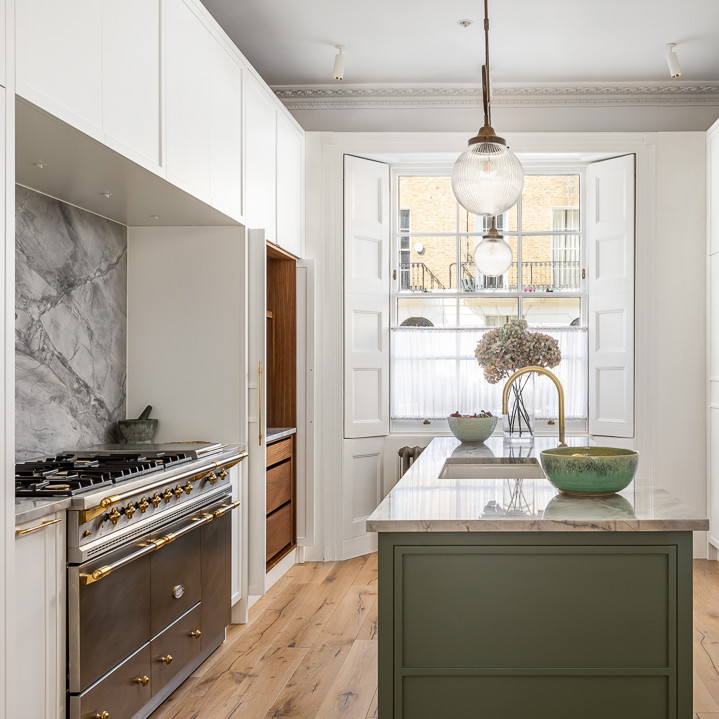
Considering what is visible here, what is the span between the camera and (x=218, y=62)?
341cm

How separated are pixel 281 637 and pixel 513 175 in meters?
2.29

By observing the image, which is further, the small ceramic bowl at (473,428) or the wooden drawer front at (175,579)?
the small ceramic bowl at (473,428)

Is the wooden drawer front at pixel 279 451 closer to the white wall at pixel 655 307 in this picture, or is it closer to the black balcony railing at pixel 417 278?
the white wall at pixel 655 307

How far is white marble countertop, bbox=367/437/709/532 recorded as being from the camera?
1.74 meters

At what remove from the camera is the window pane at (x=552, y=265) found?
5430mm

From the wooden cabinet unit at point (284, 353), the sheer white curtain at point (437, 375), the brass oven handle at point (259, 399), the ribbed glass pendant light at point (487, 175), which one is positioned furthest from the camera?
the sheer white curtain at point (437, 375)

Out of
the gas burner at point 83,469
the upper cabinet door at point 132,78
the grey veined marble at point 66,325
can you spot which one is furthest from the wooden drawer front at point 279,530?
the upper cabinet door at point 132,78

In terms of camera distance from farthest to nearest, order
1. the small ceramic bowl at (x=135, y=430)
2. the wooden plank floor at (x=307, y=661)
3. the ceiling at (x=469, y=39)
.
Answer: the ceiling at (x=469, y=39) < the small ceramic bowl at (x=135, y=430) < the wooden plank floor at (x=307, y=661)

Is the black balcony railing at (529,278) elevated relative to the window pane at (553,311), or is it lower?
elevated

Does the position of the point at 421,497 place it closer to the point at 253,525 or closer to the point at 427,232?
the point at 253,525

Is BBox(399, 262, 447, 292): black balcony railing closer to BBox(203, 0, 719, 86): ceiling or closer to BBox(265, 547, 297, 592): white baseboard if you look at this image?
A: BBox(203, 0, 719, 86): ceiling

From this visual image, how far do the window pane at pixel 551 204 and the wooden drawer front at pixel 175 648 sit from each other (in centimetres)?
360

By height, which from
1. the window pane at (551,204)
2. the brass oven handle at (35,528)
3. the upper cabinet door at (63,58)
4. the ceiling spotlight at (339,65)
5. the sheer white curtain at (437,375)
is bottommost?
the brass oven handle at (35,528)

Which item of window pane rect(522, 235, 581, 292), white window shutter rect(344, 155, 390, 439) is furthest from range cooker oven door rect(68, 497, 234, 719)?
window pane rect(522, 235, 581, 292)
